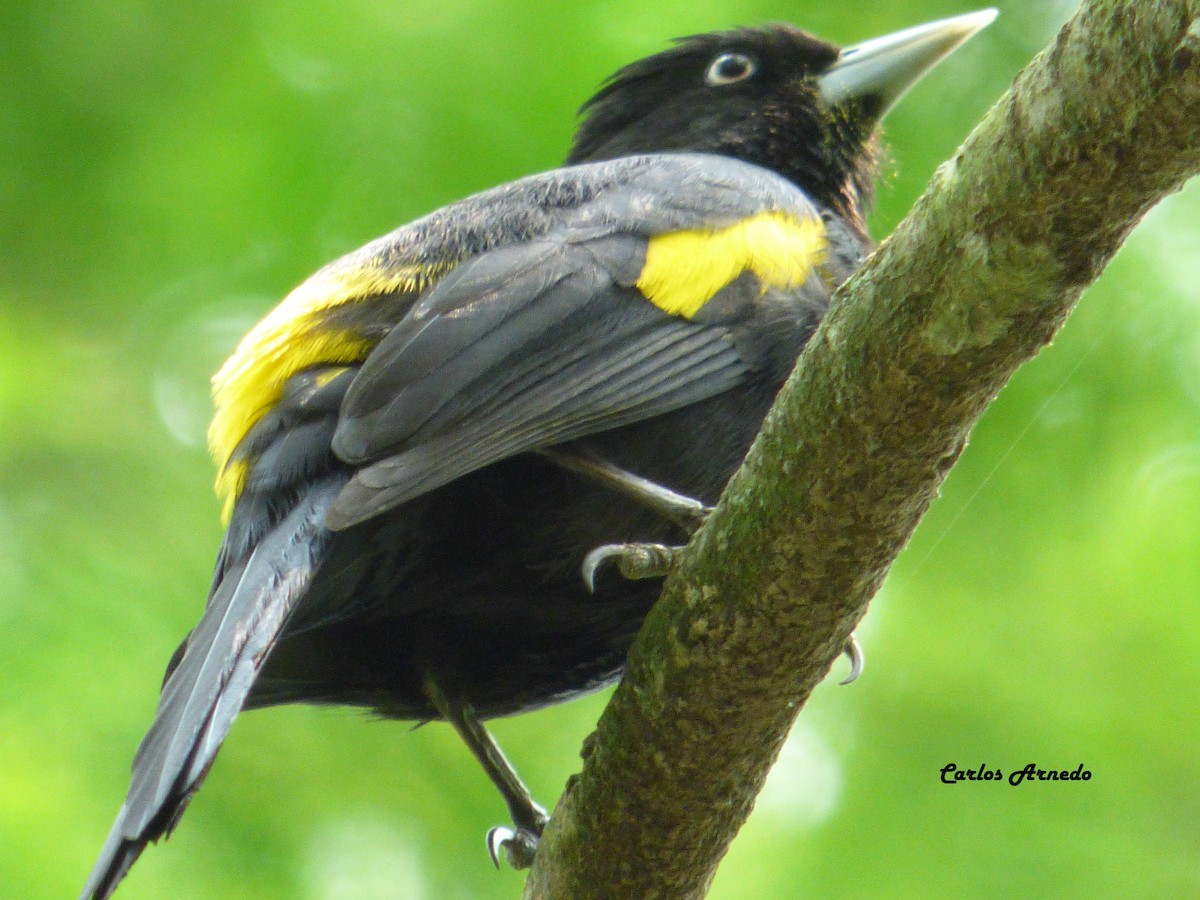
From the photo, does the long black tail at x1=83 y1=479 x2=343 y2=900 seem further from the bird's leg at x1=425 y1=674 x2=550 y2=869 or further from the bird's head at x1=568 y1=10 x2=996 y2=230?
the bird's head at x1=568 y1=10 x2=996 y2=230

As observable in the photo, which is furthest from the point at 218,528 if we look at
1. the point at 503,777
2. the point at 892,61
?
the point at 892,61

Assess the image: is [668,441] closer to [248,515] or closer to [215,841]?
[248,515]

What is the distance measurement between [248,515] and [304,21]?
7.08ft

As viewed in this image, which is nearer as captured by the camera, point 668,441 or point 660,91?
point 668,441

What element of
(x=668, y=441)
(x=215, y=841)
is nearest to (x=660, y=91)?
(x=668, y=441)

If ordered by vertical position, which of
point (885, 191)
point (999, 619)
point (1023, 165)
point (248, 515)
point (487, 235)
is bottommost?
point (999, 619)

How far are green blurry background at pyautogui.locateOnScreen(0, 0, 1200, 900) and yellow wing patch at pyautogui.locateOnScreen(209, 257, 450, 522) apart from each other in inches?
40.9

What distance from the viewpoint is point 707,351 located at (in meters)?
3.27

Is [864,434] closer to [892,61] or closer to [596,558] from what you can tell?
[596,558]

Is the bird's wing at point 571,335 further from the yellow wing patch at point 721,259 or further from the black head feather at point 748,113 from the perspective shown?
the black head feather at point 748,113

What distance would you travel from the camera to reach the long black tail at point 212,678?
8.22 ft

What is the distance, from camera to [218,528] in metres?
4.72

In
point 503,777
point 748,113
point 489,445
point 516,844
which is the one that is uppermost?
point 489,445

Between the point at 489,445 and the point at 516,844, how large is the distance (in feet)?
4.20
